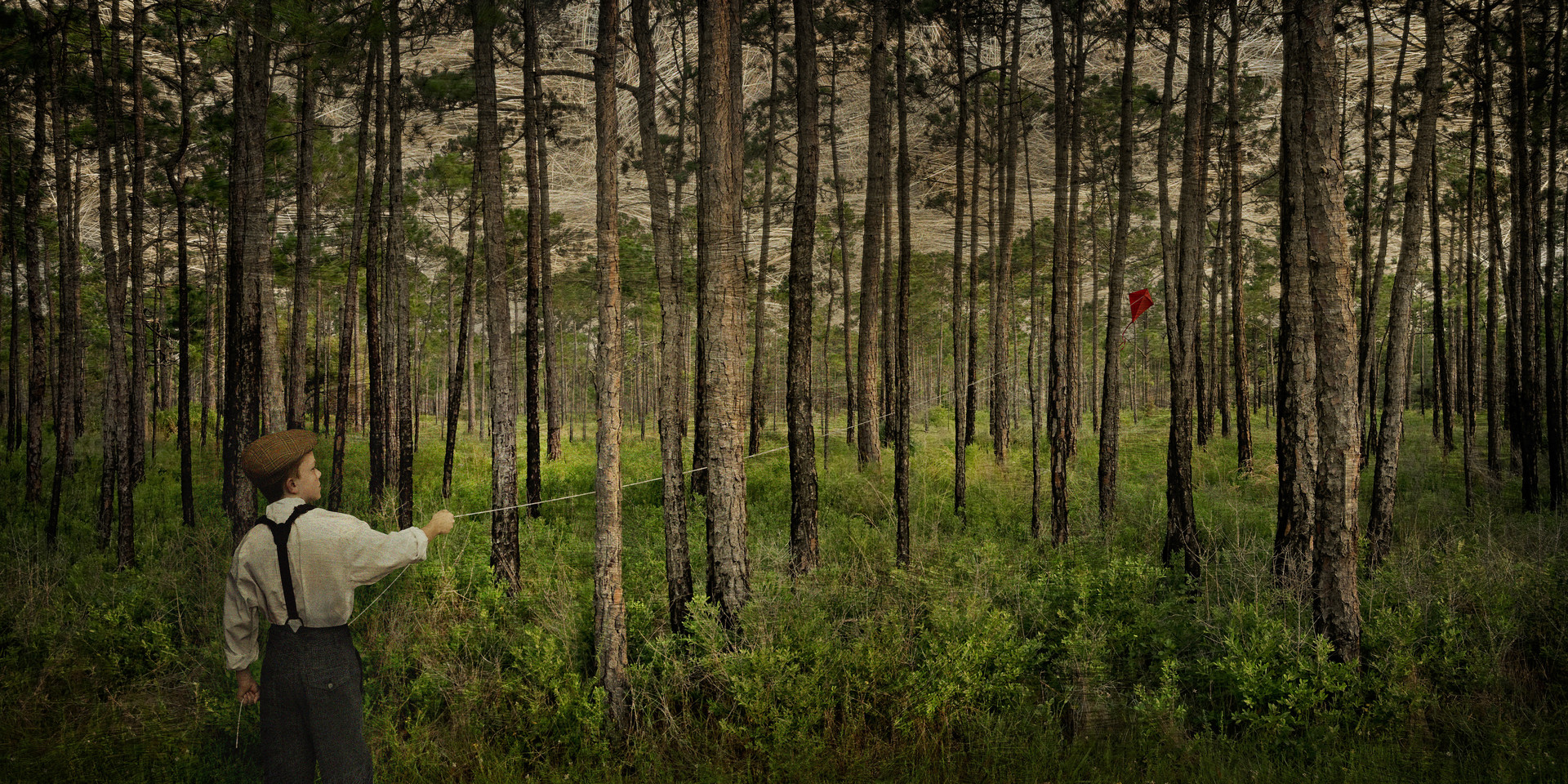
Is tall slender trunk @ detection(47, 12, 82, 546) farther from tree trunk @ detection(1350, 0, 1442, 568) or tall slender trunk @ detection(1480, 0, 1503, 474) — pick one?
tall slender trunk @ detection(1480, 0, 1503, 474)

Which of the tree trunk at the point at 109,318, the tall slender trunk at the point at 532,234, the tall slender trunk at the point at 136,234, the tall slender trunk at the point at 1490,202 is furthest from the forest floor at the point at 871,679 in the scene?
the tall slender trunk at the point at 1490,202

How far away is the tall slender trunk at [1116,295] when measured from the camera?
1008 cm

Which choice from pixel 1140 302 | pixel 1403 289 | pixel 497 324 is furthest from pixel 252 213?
pixel 1403 289

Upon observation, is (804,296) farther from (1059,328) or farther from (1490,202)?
(1490,202)

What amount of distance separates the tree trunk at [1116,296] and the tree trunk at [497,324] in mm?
6852

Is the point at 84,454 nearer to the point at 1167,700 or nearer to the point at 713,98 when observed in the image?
the point at 713,98

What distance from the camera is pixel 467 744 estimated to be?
450 cm

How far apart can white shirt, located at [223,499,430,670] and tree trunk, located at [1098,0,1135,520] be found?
854cm

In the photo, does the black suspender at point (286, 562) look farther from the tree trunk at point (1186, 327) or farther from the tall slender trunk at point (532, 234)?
the tree trunk at point (1186, 327)

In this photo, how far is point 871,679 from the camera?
4797mm

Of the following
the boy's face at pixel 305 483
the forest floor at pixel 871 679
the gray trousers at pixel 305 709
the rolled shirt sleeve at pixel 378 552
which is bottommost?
the forest floor at pixel 871 679

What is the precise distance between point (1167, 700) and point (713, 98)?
5039 millimetres

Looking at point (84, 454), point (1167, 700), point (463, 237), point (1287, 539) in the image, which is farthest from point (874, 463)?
point (463, 237)

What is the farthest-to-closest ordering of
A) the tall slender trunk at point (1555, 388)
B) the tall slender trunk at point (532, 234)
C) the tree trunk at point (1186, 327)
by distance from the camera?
the tall slender trunk at point (1555, 388) → the tree trunk at point (1186, 327) → the tall slender trunk at point (532, 234)
